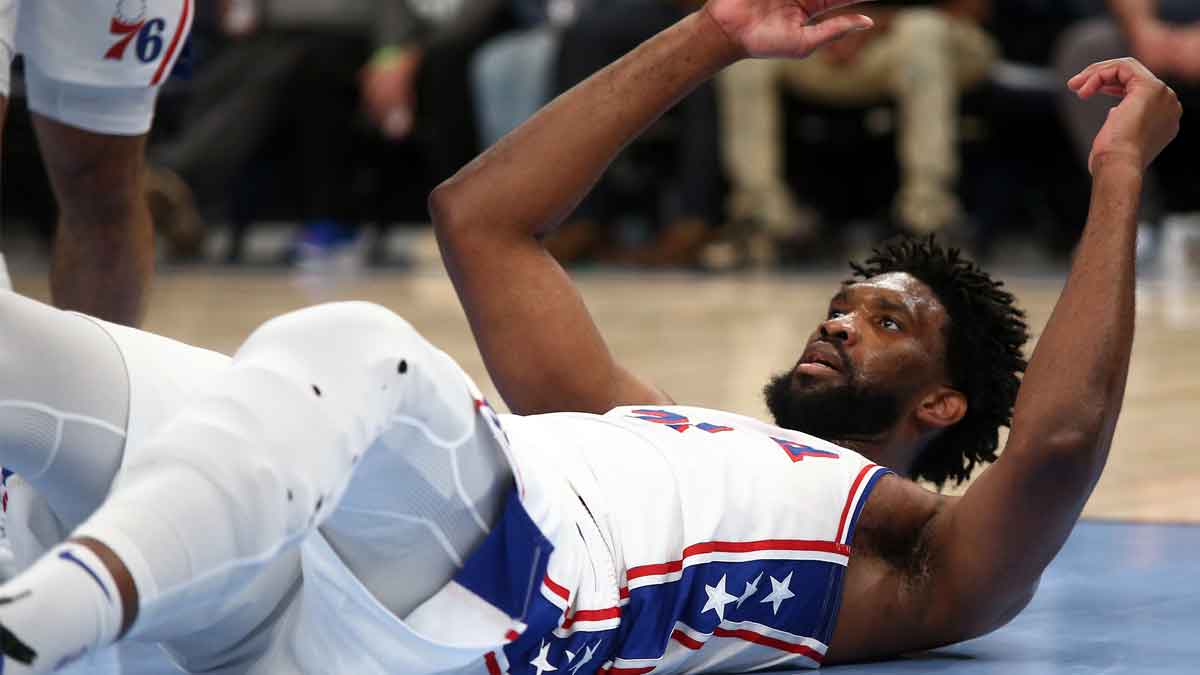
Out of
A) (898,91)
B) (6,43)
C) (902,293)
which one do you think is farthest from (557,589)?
(898,91)

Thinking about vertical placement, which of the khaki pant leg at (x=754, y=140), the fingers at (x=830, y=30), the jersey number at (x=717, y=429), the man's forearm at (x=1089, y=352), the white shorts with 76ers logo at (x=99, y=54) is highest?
the fingers at (x=830, y=30)

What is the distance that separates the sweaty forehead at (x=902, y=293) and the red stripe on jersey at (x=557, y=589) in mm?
661

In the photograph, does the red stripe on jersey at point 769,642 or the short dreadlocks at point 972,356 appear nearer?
the red stripe on jersey at point 769,642

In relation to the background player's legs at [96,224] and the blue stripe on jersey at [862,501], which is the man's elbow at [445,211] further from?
the background player's legs at [96,224]

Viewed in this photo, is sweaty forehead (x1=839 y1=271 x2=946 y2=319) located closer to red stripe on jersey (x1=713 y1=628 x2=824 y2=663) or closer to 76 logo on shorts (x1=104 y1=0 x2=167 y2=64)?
red stripe on jersey (x1=713 y1=628 x2=824 y2=663)

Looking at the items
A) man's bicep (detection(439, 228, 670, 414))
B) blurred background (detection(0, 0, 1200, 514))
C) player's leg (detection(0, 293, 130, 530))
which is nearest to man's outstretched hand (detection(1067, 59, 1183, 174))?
man's bicep (detection(439, 228, 670, 414))

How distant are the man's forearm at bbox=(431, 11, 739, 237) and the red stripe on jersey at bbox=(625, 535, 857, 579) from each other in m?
0.57

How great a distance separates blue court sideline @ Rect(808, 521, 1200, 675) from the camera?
2.13m

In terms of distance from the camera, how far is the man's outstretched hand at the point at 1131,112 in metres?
2.06

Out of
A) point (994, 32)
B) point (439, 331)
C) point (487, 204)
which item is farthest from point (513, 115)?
point (487, 204)

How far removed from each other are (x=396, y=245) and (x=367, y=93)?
3037 millimetres

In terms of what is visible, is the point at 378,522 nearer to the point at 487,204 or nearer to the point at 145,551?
the point at 145,551

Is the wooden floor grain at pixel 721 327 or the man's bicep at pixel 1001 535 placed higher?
the man's bicep at pixel 1001 535

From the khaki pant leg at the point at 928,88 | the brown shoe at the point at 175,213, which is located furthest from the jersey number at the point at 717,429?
the brown shoe at the point at 175,213
